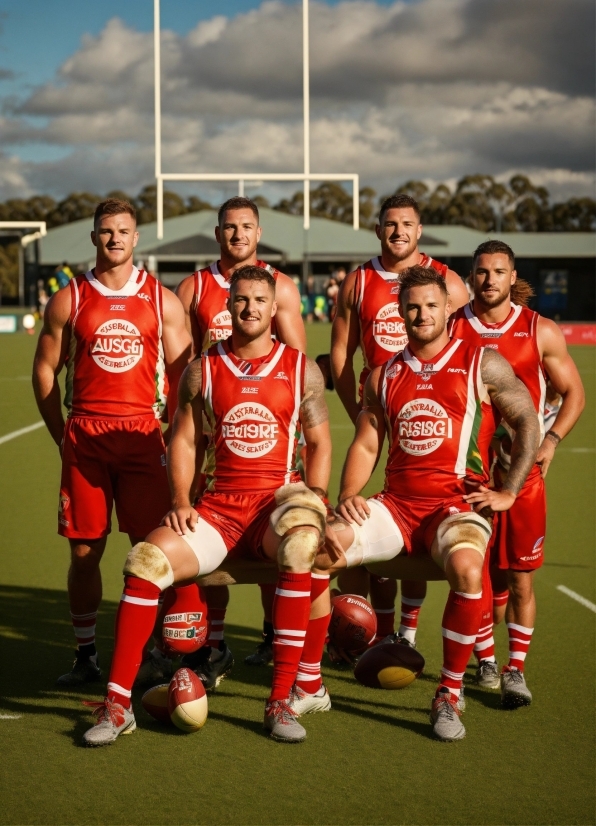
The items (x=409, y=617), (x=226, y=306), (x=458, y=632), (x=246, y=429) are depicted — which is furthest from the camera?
(x=409, y=617)

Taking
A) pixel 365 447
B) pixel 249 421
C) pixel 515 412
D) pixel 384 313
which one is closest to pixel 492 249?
pixel 384 313

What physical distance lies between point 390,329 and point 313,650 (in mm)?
1858

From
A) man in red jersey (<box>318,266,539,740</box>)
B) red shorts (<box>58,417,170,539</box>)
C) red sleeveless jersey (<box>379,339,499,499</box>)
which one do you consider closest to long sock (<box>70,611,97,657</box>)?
red shorts (<box>58,417,170,539</box>)

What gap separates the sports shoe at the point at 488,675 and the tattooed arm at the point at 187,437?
1.73 metres

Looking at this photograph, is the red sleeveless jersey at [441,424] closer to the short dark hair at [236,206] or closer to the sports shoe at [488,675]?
the sports shoe at [488,675]

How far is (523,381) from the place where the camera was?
545 centimetres

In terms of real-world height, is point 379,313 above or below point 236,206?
below

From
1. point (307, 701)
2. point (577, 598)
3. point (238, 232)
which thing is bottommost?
point (577, 598)

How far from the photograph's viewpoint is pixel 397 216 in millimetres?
5832

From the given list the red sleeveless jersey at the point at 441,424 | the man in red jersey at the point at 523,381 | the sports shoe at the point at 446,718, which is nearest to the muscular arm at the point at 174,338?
the red sleeveless jersey at the point at 441,424

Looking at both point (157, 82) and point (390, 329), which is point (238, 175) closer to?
point (157, 82)

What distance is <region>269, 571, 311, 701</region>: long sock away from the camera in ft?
15.2

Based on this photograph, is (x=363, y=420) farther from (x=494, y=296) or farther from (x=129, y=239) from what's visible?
(x=129, y=239)

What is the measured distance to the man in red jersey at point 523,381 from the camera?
541 centimetres
